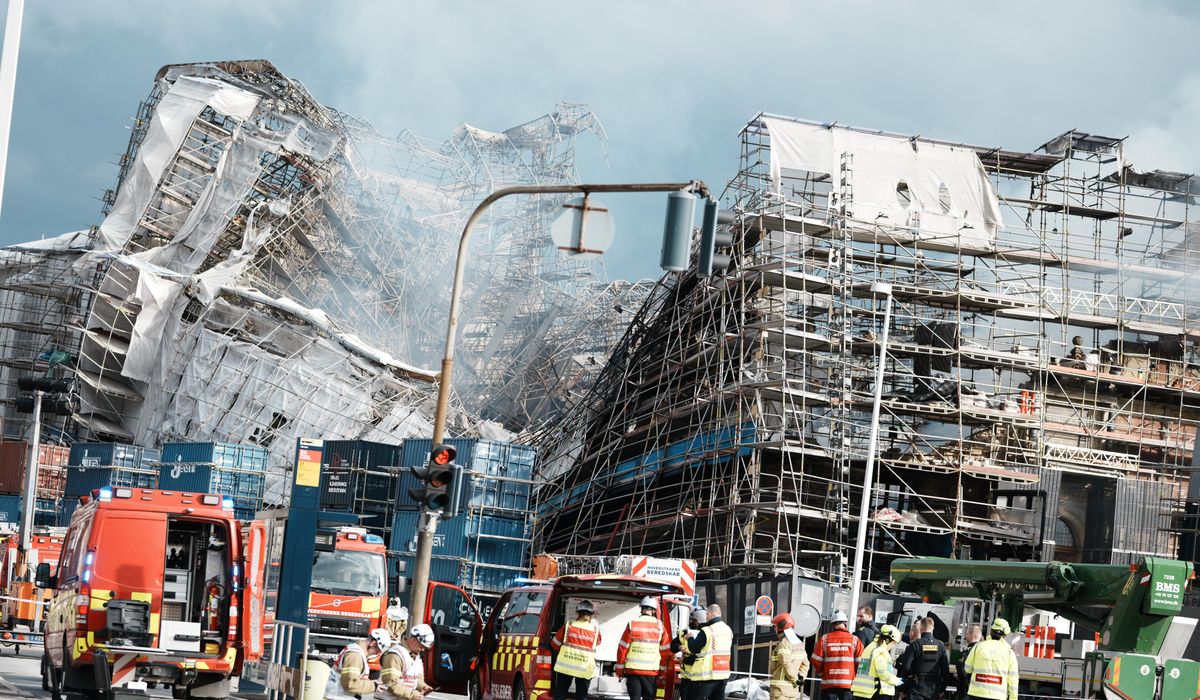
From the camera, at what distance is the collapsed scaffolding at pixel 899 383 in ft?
133

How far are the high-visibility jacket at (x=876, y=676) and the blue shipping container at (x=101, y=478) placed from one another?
127 ft

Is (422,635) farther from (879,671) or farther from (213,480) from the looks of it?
(213,480)

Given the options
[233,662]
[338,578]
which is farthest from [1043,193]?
[233,662]

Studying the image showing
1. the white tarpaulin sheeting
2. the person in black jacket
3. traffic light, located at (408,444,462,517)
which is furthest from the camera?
the white tarpaulin sheeting

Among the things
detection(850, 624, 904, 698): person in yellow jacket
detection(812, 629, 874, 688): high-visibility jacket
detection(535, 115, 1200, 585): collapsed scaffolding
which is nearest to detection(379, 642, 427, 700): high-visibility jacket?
detection(812, 629, 874, 688): high-visibility jacket

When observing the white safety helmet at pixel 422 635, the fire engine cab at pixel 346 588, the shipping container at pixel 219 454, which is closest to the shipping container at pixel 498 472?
the shipping container at pixel 219 454

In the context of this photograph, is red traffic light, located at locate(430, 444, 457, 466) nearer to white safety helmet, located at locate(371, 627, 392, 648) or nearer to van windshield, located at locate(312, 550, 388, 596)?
white safety helmet, located at locate(371, 627, 392, 648)

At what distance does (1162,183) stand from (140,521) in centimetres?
4152

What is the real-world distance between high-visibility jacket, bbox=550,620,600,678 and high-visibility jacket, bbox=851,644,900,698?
3146mm

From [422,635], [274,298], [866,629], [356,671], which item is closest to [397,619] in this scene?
[422,635]

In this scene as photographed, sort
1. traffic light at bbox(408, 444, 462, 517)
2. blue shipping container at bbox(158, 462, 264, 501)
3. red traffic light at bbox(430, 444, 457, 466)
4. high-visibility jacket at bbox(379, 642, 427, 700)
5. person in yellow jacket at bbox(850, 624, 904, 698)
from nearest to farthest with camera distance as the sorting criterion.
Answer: high-visibility jacket at bbox(379, 642, 427, 700)
traffic light at bbox(408, 444, 462, 517)
red traffic light at bbox(430, 444, 457, 466)
person in yellow jacket at bbox(850, 624, 904, 698)
blue shipping container at bbox(158, 462, 264, 501)

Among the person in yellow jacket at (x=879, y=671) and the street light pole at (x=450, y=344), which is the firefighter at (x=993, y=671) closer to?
the person in yellow jacket at (x=879, y=671)

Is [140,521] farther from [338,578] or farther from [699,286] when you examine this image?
[699,286]

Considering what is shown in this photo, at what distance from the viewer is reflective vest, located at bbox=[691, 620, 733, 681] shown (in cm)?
1698
